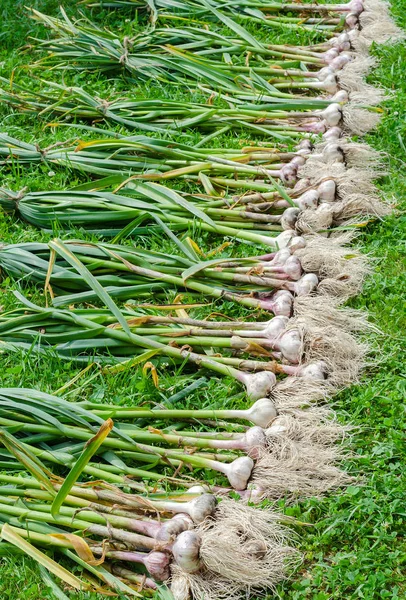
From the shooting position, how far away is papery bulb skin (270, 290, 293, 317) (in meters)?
3.19

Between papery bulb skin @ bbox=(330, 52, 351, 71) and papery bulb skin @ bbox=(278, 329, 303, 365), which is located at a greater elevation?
papery bulb skin @ bbox=(330, 52, 351, 71)

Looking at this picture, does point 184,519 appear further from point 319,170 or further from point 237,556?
point 319,170

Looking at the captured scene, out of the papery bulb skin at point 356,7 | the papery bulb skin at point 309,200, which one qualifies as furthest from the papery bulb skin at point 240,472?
the papery bulb skin at point 356,7

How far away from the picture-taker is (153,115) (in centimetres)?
443

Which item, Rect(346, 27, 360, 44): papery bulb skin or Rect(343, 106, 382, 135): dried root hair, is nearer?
Rect(343, 106, 382, 135): dried root hair

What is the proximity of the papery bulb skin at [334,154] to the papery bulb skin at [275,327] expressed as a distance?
1.12m

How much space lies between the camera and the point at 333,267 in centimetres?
335

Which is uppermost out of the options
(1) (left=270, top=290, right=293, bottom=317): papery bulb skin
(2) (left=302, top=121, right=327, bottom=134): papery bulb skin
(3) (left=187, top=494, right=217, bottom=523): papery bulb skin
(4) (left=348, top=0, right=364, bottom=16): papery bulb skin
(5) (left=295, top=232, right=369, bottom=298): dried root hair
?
(4) (left=348, top=0, right=364, bottom=16): papery bulb skin

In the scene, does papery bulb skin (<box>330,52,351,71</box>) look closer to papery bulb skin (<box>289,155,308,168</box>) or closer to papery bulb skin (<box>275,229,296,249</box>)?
papery bulb skin (<box>289,155,308,168</box>)

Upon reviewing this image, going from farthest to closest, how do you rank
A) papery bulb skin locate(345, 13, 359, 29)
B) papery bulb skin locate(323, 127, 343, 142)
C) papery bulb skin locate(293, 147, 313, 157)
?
papery bulb skin locate(345, 13, 359, 29) < papery bulb skin locate(323, 127, 343, 142) < papery bulb skin locate(293, 147, 313, 157)

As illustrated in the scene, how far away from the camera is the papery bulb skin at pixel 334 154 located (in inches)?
156

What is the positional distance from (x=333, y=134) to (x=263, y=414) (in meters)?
1.90

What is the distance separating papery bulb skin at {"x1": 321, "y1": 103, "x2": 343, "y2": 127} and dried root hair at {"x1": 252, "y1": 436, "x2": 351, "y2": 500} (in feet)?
6.97

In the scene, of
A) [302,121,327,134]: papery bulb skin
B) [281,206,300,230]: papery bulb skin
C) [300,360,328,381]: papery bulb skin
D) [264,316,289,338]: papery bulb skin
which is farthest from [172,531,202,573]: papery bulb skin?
[302,121,327,134]: papery bulb skin
